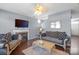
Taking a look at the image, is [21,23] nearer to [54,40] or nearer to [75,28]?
[54,40]

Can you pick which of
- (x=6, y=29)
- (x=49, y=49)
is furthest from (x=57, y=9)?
(x=6, y=29)

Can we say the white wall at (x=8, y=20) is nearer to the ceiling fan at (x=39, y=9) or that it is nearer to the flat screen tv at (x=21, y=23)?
the flat screen tv at (x=21, y=23)

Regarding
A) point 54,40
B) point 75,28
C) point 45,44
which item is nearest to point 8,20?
point 45,44

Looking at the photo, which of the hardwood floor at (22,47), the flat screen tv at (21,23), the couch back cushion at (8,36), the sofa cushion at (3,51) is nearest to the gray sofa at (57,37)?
the hardwood floor at (22,47)

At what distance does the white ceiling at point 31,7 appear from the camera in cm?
187

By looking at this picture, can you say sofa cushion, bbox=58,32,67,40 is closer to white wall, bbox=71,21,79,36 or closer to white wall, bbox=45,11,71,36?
white wall, bbox=45,11,71,36

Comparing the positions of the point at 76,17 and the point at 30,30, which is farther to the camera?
the point at 30,30

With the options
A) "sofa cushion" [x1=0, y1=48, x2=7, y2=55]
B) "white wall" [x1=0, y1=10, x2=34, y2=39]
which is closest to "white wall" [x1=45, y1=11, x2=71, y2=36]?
"white wall" [x1=0, y1=10, x2=34, y2=39]

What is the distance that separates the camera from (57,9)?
6.29ft

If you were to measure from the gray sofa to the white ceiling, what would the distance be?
0.48 m

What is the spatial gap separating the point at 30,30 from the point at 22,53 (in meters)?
0.56

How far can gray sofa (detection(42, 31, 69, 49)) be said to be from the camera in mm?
1906

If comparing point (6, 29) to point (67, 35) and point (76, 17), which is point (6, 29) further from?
point (76, 17)

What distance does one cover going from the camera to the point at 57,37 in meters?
1.95
